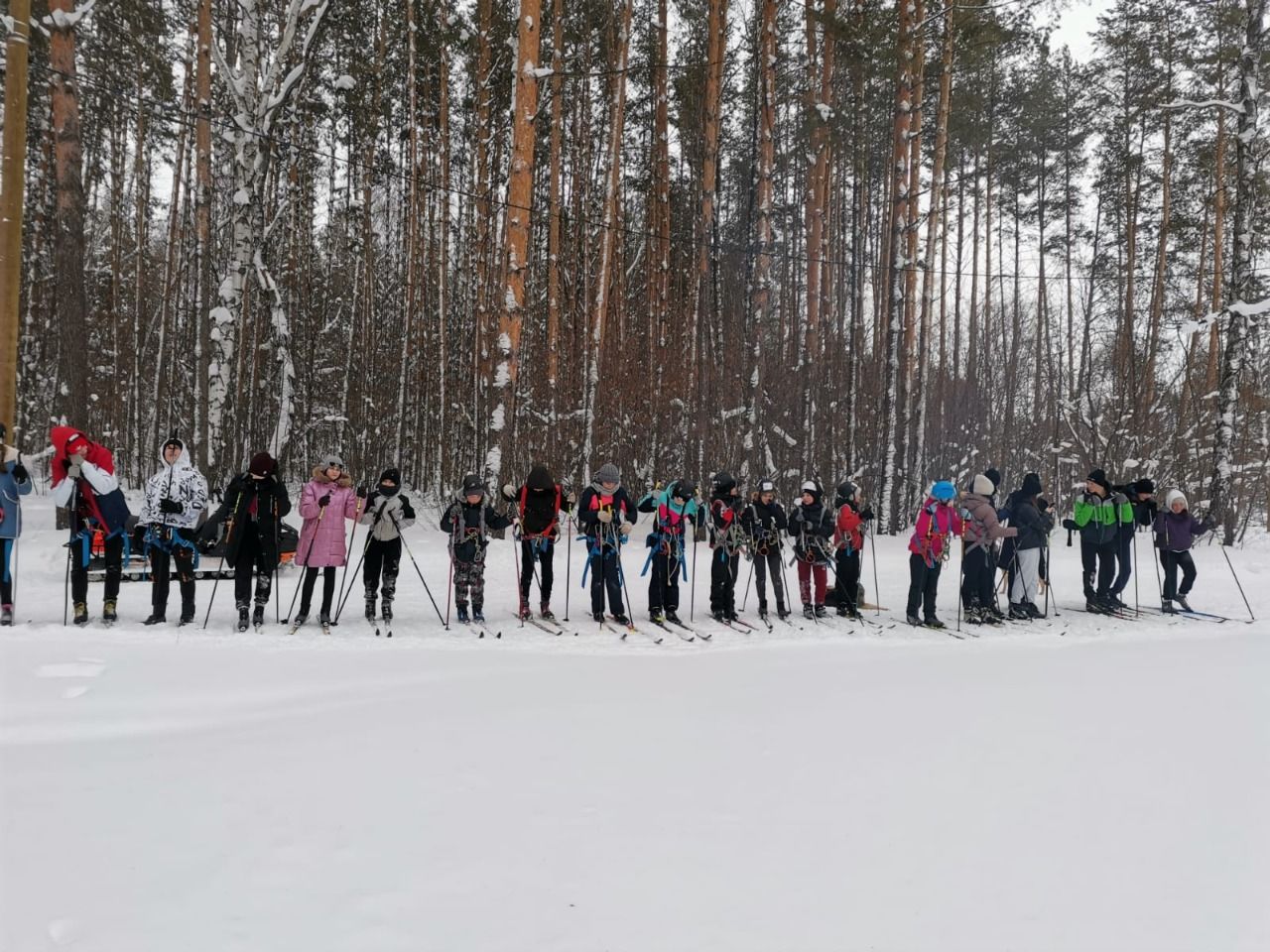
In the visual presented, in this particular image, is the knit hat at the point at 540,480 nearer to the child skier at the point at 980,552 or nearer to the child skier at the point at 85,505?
the child skier at the point at 85,505

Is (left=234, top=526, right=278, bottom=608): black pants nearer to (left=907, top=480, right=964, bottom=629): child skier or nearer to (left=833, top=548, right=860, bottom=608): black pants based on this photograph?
(left=833, top=548, right=860, bottom=608): black pants

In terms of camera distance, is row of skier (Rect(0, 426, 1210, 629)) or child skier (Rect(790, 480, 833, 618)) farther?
child skier (Rect(790, 480, 833, 618))

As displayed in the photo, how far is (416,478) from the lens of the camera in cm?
2069

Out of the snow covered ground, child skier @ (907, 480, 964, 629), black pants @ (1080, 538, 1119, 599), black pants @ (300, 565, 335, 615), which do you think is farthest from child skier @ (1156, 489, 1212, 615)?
black pants @ (300, 565, 335, 615)

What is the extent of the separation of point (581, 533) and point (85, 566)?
15.3 ft

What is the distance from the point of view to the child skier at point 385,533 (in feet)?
26.6

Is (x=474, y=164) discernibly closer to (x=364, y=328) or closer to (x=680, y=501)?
(x=364, y=328)

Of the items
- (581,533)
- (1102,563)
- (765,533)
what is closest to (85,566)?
(581,533)

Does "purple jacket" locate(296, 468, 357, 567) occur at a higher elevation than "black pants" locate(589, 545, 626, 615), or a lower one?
higher

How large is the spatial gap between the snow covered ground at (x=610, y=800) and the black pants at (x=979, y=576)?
2.93 metres

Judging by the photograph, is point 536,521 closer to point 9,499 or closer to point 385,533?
point 385,533

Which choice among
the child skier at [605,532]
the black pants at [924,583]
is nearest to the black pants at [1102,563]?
the black pants at [924,583]

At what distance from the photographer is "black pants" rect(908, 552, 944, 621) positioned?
31.4 ft

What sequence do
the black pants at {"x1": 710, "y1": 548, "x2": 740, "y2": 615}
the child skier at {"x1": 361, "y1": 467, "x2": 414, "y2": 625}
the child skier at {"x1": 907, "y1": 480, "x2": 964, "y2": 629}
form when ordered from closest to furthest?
1. the child skier at {"x1": 361, "y1": 467, "x2": 414, "y2": 625}
2. the black pants at {"x1": 710, "y1": 548, "x2": 740, "y2": 615}
3. the child skier at {"x1": 907, "y1": 480, "x2": 964, "y2": 629}
